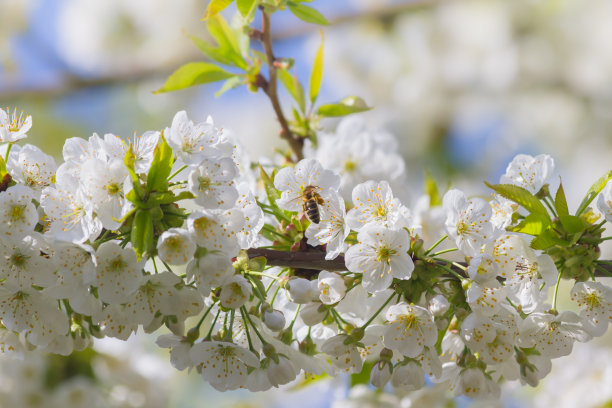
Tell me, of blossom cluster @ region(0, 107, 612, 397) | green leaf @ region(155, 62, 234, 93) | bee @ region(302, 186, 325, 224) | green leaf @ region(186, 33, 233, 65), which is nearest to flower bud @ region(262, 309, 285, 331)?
blossom cluster @ region(0, 107, 612, 397)

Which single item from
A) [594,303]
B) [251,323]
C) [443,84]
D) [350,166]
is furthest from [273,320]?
[443,84]

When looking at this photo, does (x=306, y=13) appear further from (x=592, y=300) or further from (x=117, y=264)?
(x=592, y=300)

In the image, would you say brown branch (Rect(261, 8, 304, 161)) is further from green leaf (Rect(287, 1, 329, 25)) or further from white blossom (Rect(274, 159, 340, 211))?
white blossom (Rect(274, 159, 340, 211))

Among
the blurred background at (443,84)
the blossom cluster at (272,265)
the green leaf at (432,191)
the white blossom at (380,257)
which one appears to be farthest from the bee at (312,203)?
the blurred background at (443,84)

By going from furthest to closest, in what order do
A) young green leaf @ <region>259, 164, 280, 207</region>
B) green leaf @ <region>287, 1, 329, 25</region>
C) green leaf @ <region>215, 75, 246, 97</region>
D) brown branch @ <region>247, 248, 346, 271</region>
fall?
1. green leaf @ <region>215, 75, 246, 97</region>
2. green leaf @ <region>287, 1, 329, 25</region>
3. young green leaf @ <region>259, 164, 280, 207</region>
4. brown branch @ <region>247, 248, 346, 271</region>

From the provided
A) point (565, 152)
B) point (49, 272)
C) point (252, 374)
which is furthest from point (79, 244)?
point (565, 152)

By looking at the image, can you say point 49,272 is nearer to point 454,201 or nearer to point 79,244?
point 79,244
